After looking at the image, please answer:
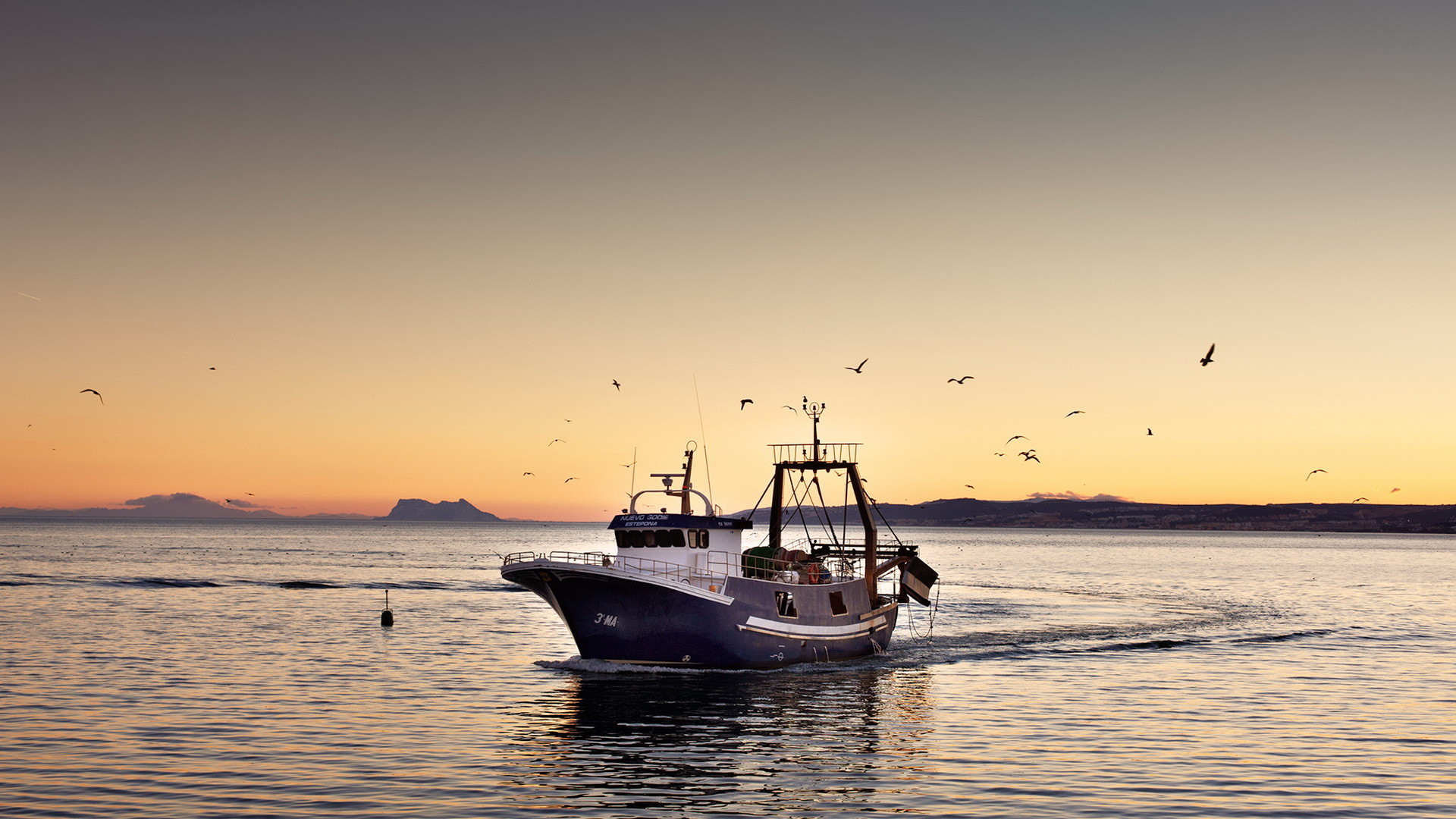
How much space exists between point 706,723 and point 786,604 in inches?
484

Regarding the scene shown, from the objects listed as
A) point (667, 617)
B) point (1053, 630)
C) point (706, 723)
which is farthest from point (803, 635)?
point (1053, 630)

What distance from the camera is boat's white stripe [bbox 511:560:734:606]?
136ft

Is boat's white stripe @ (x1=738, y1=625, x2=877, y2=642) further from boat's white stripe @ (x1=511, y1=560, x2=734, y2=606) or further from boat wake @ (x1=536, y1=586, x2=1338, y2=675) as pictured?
boat's white stripe @ (x1=511, y1=560, x2=734, y2=606)

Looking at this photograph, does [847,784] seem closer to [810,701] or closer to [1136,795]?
[1136,795]

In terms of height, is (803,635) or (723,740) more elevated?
(803,635)

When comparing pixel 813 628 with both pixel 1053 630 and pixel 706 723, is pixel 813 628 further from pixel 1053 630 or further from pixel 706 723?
pixel 1053 630

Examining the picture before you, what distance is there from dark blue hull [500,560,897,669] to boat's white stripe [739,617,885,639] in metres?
0.06

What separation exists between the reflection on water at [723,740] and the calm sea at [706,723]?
0.13 m

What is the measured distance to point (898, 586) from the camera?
59.2m

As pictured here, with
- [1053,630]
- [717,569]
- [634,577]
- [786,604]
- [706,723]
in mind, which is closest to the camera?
[706,723]

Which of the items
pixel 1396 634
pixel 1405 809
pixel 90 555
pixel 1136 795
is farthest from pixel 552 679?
pixel 90 555

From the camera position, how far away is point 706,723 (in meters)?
34.2

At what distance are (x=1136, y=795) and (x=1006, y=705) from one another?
1364 centimetres

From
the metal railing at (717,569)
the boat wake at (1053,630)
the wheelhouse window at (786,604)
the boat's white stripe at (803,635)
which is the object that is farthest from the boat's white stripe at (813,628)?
the metal railing at (717,569)
